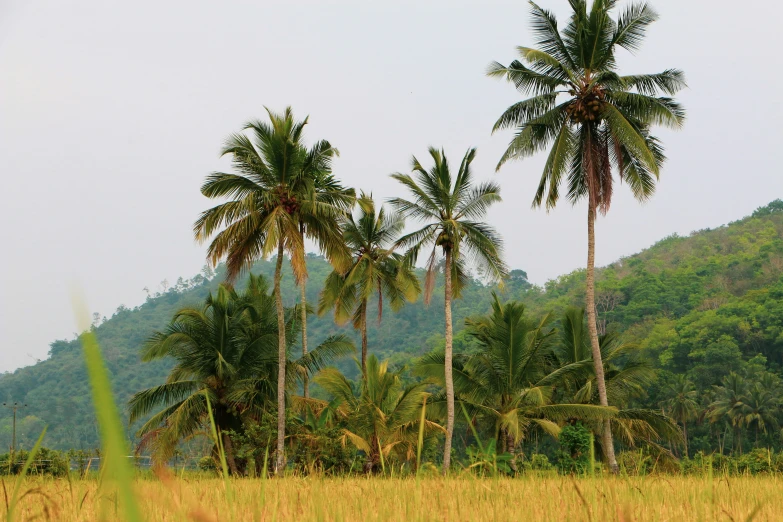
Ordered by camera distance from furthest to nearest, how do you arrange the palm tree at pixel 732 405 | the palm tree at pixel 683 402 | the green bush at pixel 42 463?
1. the palm tree at pixel 683 402
2. the palm tree at pixel 732 405
3. the green bush at pixel 42 463

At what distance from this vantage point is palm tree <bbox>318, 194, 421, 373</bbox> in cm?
2780

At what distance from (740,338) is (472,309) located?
135 feet

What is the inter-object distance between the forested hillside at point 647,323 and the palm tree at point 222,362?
249 inches

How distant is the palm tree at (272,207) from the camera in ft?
67.2

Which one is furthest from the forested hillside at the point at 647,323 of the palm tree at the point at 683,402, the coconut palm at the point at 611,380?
the coconut palm at the point at 611,380

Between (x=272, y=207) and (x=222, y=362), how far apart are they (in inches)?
199

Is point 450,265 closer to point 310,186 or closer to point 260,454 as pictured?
point 310,186

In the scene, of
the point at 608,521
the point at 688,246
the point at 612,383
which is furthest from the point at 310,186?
the point at 688,246

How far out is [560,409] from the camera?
22.7 m

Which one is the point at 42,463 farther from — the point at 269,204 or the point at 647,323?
the point at 647,323

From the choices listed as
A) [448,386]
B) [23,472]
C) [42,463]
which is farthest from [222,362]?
[23,472]

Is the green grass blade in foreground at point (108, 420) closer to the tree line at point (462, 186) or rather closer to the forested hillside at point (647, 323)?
the tree line at point (462, 186)

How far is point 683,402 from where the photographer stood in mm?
49844

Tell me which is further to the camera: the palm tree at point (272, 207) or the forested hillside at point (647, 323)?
the forested hillside at point (647, 323)
